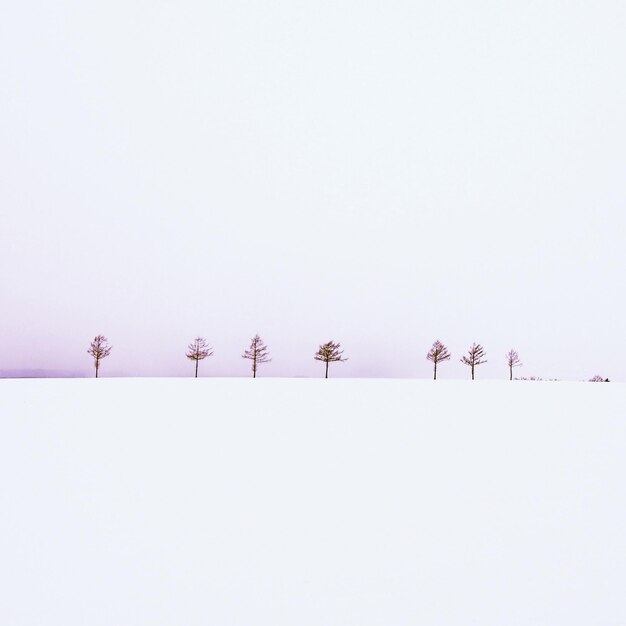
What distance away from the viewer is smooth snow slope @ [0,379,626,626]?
4613 millimetres

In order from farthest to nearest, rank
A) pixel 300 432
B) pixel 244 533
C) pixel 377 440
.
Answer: pixel 300 432
pixel 377 440
pixel 244 533

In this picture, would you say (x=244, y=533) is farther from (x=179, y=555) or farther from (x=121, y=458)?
(x=121, y=458)

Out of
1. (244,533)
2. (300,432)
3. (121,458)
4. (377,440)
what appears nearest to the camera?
(244,533)

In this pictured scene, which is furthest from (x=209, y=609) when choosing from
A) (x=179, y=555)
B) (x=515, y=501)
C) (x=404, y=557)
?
(x=515, y=501)

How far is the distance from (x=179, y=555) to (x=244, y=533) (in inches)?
41.0

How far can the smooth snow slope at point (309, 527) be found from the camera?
4613mm

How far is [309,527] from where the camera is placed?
6.47 m

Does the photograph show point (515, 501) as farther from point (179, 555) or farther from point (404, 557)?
point (179, 555)

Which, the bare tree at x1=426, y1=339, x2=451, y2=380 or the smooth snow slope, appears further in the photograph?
the bare tree at x1=426, y1=339, x2=451, y2=380

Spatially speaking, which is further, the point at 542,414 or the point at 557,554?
the point at 542,414

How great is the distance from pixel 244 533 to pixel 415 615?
Result: 284 cm

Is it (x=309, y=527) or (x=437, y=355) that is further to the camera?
(x=437, y=355)

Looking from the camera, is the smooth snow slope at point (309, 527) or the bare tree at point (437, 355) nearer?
the smooth snow slope at point (309, 527)

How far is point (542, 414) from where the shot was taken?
17750 millimetres
